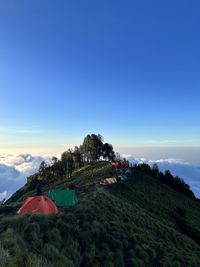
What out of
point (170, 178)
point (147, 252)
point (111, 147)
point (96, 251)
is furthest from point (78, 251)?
point (111, 147)

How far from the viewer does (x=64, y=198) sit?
30688 mm

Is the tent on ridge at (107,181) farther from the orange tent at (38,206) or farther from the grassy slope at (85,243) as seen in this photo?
the orange tent at (38,206)

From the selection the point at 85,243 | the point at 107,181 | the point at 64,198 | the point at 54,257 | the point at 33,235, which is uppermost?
the point at 107,181

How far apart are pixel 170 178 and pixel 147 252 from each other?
9114cm

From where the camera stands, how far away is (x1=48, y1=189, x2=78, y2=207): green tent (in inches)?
1176

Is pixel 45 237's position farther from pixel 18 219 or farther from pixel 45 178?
pixel 45 178

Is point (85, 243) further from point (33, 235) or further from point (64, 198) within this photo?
point (64, 198)

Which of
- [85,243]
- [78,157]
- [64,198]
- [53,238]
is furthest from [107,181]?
[78,157]

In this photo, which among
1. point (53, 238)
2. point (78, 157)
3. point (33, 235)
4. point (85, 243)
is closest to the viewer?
point (33, 235)

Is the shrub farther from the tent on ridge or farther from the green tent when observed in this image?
the tent on ridge

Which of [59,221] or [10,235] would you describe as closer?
[10,235]

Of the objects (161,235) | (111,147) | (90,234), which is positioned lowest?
(161,235)

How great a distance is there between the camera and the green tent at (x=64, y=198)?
29875mm

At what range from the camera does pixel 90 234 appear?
18859 millimetres
